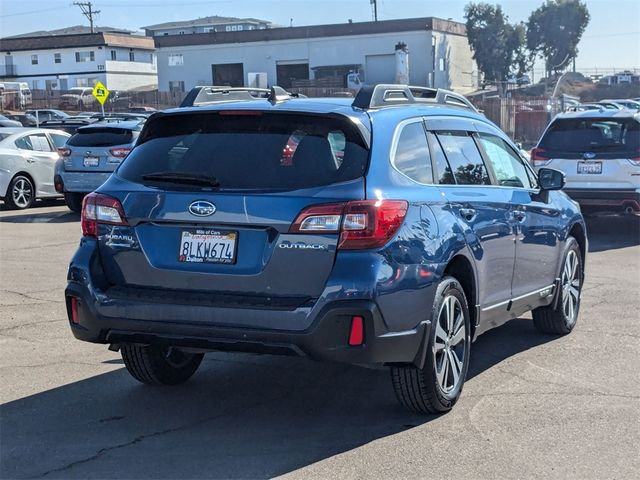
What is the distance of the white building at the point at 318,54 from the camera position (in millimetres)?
67250

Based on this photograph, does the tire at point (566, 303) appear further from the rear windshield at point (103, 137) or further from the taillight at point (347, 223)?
the rear windshield at point (103, 137)

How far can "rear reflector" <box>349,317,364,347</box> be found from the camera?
15.5 ft

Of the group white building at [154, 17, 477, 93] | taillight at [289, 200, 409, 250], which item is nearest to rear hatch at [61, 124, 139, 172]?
taillight at [289, 200, 409, 250]

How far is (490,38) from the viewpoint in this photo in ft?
265

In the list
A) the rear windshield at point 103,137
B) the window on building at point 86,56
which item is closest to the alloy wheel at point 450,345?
the rear windshield at point 103,137

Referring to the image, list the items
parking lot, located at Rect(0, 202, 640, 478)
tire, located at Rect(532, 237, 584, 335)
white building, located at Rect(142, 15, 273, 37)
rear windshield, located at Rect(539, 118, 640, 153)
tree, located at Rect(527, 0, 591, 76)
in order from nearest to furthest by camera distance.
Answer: parking lot, located at Rect(0, 202, 640, 478) < tire, located at Rect(532, 237, 584, 335) < rear windshield, located at Rect(539, 118, 640, 153) < tree, located at Rect(527, 0, 591, 76) < white building, located at Rect(142, 15, 273, 37)

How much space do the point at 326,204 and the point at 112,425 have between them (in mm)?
1834

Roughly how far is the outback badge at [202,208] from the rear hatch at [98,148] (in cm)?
A: 1138

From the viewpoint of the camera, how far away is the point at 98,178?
16172mm

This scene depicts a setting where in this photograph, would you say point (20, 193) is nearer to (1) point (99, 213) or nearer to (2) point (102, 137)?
(2) point (102, 137)

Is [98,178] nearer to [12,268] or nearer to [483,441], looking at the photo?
[12,268]

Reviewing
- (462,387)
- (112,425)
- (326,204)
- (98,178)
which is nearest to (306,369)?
(462,387)

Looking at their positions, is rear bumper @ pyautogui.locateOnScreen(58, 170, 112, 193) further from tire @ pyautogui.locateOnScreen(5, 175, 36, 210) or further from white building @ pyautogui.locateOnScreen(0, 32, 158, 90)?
white building @ pyautogui.locateOnScreen(0, 32, 158, 90)

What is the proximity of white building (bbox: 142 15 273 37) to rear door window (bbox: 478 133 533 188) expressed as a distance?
10844 cm
